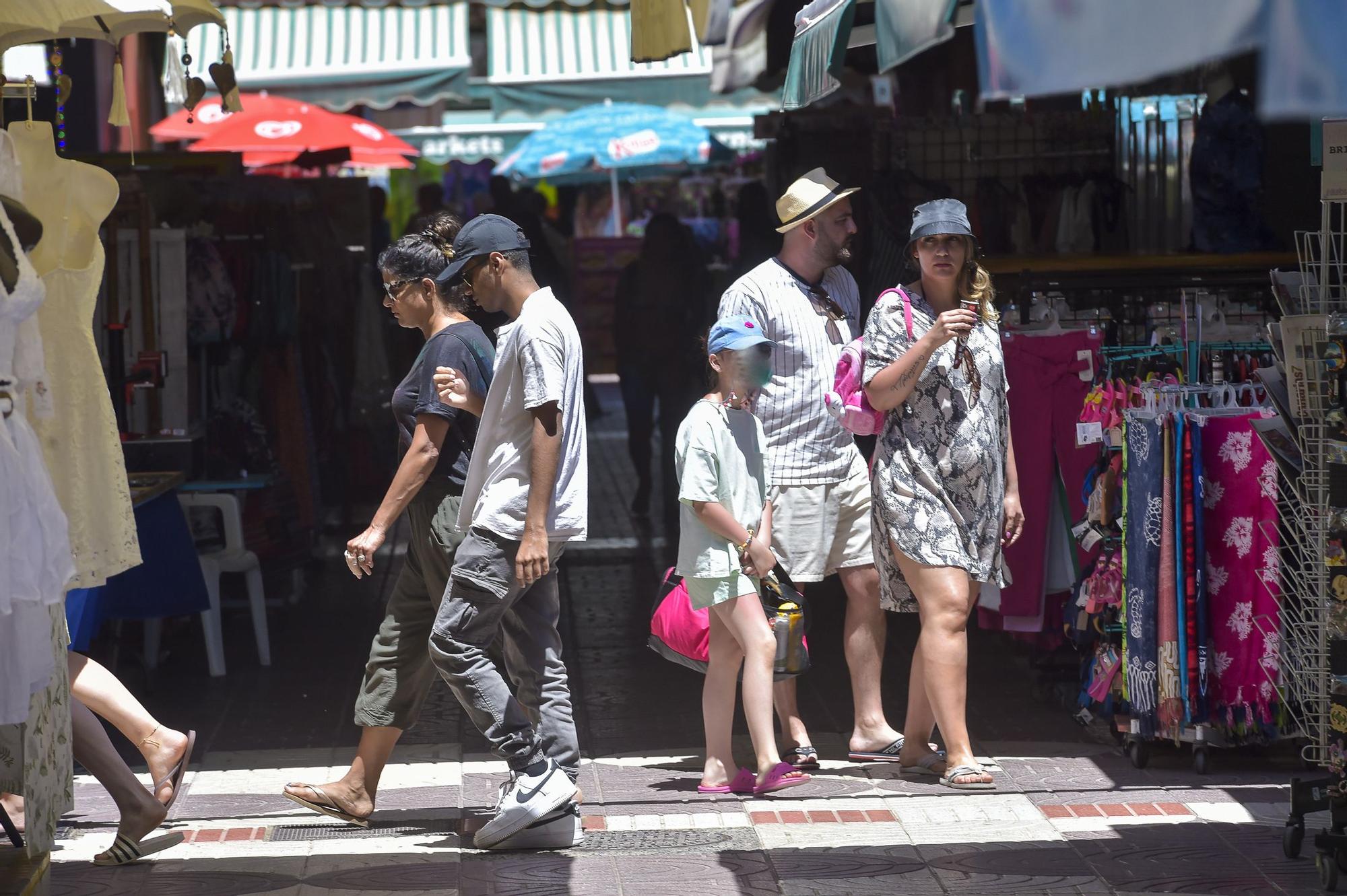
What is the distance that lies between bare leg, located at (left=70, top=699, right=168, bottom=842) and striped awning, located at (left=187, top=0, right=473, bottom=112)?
30.2 feet

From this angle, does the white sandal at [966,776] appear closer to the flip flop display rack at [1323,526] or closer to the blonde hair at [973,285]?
the flip flop display rack at [1323,526]

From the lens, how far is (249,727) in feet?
22.3

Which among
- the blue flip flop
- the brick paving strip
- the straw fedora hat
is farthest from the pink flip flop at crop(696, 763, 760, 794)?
the straw fedora hat

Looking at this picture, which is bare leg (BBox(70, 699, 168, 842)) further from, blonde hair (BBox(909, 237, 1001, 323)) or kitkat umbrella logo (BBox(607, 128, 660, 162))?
kitkat umbrella logo (BBox(607, 128, 660, 162))

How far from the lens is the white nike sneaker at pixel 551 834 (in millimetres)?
5145

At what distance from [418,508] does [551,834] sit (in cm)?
110

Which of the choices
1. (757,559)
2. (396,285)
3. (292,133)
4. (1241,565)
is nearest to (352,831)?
(757,559)

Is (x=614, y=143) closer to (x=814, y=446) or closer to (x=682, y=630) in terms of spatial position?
(x=814, y=446)

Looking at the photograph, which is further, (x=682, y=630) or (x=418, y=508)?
(x=682, y=630)

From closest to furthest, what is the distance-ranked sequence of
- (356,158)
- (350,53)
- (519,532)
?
(519,532), (356,158), (350,53)

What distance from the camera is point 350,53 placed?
14172 mm

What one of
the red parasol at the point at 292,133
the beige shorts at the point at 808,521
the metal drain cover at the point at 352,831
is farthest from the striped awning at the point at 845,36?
the red parasol at the point at 292,133

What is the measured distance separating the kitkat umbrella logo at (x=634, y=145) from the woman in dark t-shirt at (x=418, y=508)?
9.75 m

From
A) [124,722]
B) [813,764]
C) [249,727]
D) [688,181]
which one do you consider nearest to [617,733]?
[813,764]
